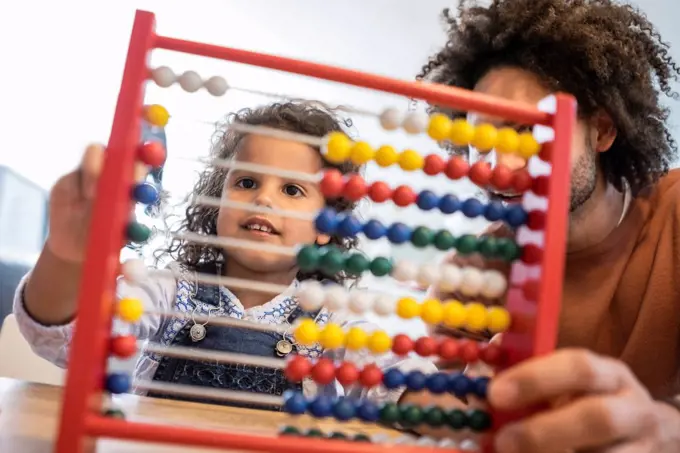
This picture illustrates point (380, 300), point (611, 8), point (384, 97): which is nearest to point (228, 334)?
point (380, 300)

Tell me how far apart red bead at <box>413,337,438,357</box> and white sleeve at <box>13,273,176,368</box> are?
0.33 metres

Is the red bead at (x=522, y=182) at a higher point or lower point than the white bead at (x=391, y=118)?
lower

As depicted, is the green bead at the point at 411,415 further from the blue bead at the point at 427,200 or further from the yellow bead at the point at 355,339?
the blue bead at the point at 427,200

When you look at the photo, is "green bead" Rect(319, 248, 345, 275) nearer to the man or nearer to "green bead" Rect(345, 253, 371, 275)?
"green bead" Rect(345, 253, 371, 275)

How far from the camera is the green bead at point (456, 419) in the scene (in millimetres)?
567

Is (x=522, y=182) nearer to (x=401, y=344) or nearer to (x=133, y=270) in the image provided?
(x=401, y=344)

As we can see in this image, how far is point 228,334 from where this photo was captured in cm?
99

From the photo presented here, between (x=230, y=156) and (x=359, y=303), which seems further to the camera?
(x=230, y=156)

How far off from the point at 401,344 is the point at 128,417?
0.99 feet

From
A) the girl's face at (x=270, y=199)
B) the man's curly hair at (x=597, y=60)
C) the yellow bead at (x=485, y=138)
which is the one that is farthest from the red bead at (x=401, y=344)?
the man's curly hair at (x=597, y=60)

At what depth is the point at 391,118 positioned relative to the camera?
2.00 feet

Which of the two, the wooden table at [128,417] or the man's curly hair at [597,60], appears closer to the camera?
the wooden table at [128,417]

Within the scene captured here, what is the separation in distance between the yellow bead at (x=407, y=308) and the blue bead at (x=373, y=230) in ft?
0.23

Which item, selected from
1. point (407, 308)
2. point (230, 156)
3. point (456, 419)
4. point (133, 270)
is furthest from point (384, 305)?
point (230, 156)
